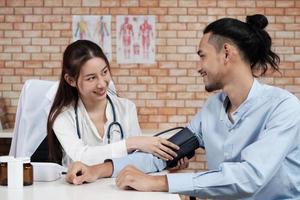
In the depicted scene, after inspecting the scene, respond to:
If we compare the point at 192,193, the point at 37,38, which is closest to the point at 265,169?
the point at 192,193

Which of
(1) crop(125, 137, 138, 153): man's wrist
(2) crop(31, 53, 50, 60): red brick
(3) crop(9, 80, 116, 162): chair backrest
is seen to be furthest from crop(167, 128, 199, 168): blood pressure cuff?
(2) crop(31, 53, 50, 60): red brick

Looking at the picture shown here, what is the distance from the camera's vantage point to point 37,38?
4387 millimetres

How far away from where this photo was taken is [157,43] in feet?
14.3

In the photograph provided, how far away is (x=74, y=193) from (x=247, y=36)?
946 mm

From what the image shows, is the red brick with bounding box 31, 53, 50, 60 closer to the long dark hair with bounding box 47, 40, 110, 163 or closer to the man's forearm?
the long dark hair with bounding box 47, 40, 110, 163

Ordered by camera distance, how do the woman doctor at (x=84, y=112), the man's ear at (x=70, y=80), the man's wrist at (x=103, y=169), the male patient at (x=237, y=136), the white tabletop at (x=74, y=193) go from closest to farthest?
1. the white tabletop at (x=74, y=193)
2. the male patient at (x=237, y=136)
3. the man's wrist at (x=103, y=169)
4. the woman doctor at (x=84, y=112)
5. the man's ear at (x=70, y=80)

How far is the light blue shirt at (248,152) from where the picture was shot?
1712mm

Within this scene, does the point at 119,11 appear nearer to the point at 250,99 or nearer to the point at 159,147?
the point at 159,147

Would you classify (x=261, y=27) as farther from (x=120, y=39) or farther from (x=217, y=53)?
(x=120, y=39)

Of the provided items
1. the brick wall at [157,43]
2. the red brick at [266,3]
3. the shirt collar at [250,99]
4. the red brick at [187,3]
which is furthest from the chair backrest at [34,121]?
the red brick at [266,3]

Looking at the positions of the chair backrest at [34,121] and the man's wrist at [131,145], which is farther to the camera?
the chair backrest at [34,121]

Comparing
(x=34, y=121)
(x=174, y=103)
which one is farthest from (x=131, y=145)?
(x=174, y=103)

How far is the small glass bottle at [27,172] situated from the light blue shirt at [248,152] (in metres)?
0.35

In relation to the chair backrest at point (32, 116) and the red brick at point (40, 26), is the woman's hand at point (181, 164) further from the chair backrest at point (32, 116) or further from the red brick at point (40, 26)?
the red brick at point (40, 26)
